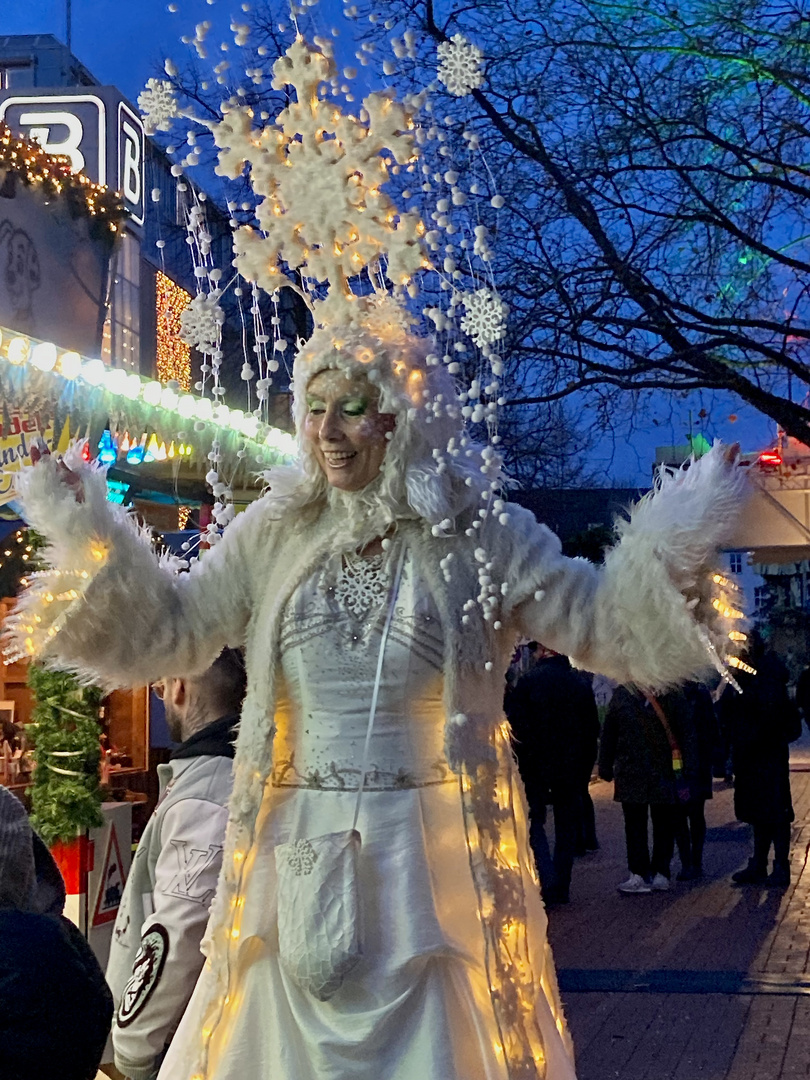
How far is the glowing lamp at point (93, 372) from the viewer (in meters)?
7.03

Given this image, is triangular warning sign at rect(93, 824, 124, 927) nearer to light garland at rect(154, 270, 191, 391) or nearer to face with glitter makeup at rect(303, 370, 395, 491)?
face with glitter makeup at rect(303, 370, 395, 491)

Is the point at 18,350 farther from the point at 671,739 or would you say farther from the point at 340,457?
the point at 671,739

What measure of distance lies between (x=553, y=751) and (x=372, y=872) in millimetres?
7424

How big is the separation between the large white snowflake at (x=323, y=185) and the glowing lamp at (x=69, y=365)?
3.45 meters

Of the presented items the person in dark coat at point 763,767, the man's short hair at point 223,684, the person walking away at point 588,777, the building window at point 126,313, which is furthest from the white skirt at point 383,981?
the building window at point 126,313

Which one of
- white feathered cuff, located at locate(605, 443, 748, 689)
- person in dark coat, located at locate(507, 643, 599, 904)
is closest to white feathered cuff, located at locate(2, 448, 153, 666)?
white feathered cuff, located at locate(605, 443, 748, 689)

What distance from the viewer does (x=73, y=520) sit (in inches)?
135

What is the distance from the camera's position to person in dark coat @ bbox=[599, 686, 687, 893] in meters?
10.5

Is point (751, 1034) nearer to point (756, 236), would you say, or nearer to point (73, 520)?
point (73, 520)

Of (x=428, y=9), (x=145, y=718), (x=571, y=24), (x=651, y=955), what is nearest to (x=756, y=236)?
(x=571, y=24)

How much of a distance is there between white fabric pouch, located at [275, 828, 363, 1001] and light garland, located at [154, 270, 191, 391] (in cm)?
1394

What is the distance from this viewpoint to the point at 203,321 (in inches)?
139

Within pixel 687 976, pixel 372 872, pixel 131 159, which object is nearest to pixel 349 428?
→ pixel 372 872

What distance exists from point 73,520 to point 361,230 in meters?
0.97
